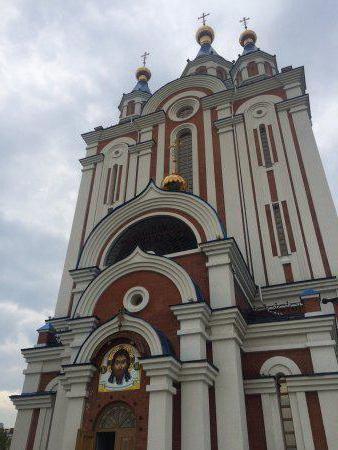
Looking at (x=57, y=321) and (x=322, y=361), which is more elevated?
(x=57, y=321)

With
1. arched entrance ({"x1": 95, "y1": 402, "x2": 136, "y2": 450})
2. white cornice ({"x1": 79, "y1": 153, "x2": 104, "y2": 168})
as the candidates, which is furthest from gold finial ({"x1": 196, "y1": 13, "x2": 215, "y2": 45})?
arched entrance ({"x1": 95, "y1": 402, "x2": 136, "y2": 450})

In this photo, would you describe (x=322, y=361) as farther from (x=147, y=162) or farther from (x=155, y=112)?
(x=155, y=112)

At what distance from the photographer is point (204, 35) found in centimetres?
2739

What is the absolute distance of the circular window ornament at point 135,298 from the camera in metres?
10.6

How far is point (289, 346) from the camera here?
10117 mm

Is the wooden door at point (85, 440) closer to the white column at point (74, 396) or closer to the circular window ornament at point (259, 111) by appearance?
the white column at point (74, 396)

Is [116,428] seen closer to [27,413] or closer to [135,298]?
[135,298]

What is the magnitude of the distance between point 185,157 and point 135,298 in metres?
8.90

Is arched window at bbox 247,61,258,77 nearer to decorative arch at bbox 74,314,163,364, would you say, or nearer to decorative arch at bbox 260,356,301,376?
decorative arch at bbox 260,356,301,376

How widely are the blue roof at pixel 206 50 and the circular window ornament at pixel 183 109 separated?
19.8 feet

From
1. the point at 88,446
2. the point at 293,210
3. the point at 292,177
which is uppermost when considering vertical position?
the point at 292,177

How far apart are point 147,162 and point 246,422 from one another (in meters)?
12.1

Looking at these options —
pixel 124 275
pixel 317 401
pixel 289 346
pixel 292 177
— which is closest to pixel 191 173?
pixel 292 177

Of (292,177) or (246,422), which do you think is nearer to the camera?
(246,422)
